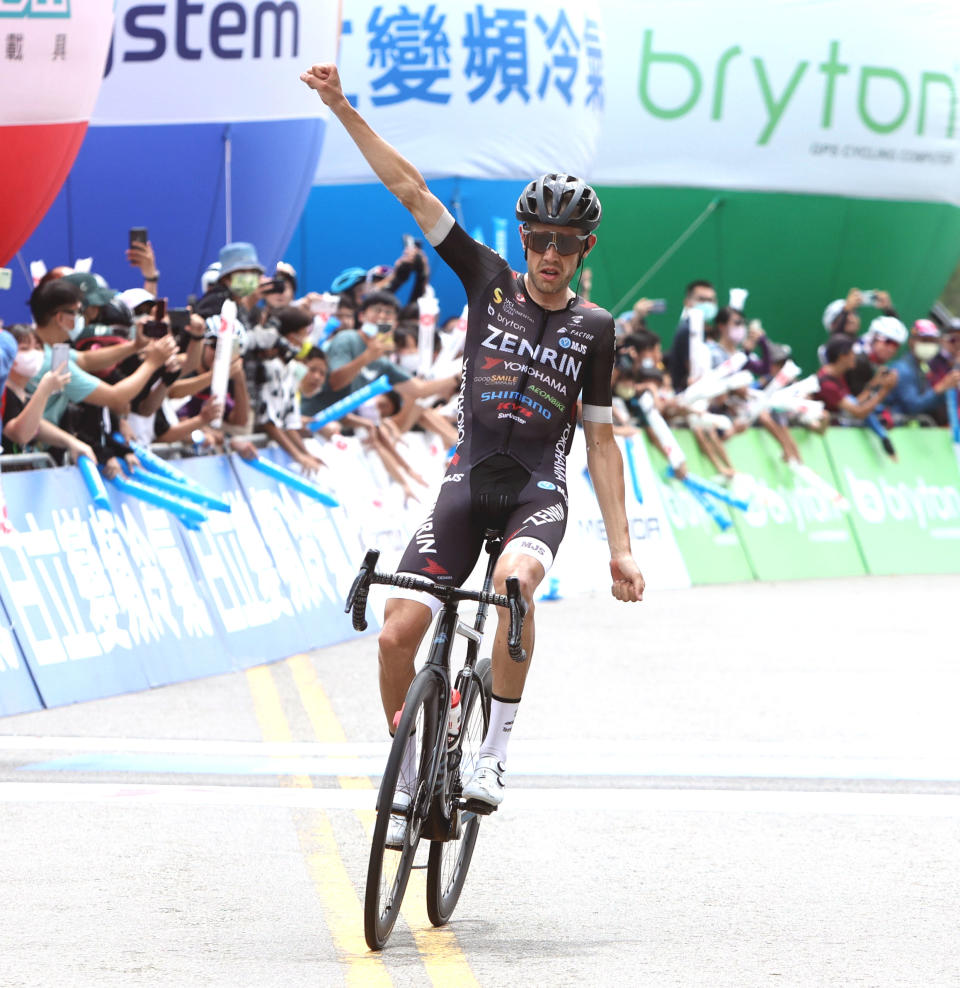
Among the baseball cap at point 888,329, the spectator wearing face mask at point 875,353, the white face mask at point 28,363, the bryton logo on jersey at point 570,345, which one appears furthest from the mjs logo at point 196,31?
the bryton logo on jersey at point 570,345

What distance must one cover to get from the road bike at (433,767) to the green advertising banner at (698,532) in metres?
14.0

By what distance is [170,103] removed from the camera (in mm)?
17016

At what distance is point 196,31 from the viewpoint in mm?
16875

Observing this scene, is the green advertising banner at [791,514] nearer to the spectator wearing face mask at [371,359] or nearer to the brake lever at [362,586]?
the spectator wearing face mask at [371,359]

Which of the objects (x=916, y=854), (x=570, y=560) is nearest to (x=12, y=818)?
(x=916, y=854)

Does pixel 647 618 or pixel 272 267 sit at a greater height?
pixel 272 267

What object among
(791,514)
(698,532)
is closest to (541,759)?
(698,532)

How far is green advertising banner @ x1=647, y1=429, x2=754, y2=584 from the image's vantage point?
2078 cm

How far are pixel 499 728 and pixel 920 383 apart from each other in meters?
19.2

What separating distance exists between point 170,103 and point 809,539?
8.80m

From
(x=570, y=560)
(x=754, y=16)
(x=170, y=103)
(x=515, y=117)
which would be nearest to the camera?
(x=170, y=103)

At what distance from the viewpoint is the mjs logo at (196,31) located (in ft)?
55.1

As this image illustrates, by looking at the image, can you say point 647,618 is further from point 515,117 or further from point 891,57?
point 891,57

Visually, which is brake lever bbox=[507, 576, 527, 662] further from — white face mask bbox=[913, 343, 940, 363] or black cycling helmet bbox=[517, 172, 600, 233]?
white face mask bbox=[913, 343, 940, 363]
